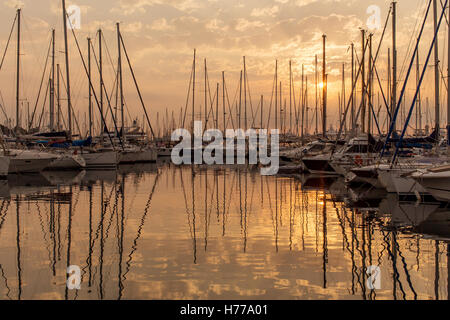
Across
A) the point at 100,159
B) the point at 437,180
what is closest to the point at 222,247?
the point at 437,180

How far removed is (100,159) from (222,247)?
109 ft

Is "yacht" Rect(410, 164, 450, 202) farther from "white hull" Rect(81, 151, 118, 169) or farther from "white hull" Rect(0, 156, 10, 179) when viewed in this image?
"white hull" Rect(81, 151, 118, 169)

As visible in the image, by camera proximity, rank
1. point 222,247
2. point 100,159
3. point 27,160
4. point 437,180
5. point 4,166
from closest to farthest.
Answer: point 222,247 < point 437,180 < point 4,166 < point 27,160 < point 100,159

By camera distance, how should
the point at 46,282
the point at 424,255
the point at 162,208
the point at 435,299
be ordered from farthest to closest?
the point at 162,208 → the point at 424,255 → the point at 46,282 → the point at 435,299

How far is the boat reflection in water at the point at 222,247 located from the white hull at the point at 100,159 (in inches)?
838

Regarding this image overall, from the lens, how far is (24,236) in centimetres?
1328

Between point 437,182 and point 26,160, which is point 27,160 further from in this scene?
point 437,182

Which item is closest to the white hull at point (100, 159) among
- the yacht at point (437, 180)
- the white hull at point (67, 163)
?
the white hull at point (67, 163)

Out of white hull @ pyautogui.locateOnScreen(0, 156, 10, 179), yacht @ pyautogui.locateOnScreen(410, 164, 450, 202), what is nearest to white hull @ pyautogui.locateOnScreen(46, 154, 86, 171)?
white hull @ pyautogui.locateOnScreen(0, 156, 10, 179)

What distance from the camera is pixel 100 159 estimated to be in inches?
1719

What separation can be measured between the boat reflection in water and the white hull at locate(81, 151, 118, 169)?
69.8 feet
